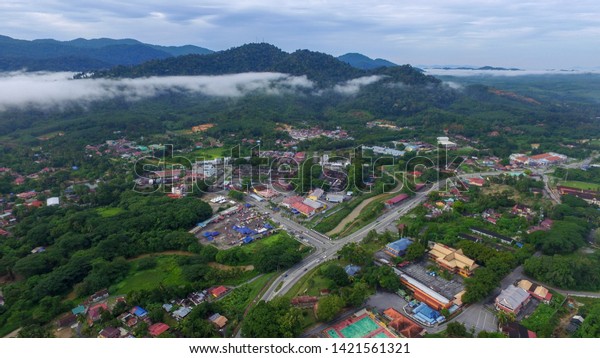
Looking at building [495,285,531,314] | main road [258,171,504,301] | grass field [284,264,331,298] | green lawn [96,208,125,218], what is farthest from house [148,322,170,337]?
green lawn [96,208,125,218]

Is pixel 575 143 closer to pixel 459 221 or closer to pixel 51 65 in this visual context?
pixel 459 221

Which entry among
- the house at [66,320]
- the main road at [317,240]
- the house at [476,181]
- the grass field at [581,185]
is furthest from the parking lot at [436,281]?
the grass field at [581,185]

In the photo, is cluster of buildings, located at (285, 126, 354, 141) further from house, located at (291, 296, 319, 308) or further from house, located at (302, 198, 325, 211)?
house, located at (291, 296, 319, 308)

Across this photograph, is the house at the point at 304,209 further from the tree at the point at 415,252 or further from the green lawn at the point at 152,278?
the green lawn at the point at 152,278

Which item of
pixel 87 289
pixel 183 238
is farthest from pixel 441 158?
pixel 87 289

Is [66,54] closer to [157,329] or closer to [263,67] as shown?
[263,67]
